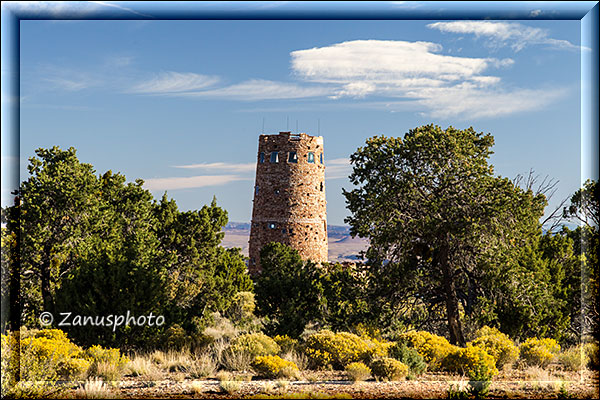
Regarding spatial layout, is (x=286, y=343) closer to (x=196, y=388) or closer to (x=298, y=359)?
(x=298, y=359)

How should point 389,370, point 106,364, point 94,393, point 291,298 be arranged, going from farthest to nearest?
point 291,298 < point 106,364 < point 389,370 < point 94,393

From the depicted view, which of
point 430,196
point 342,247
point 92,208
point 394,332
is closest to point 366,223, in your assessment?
point 430,196

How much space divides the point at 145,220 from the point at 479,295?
51.1 ft

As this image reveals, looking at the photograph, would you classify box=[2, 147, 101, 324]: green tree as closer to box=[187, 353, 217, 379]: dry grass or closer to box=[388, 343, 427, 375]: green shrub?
box=[187, 353, 217, 379]: dry grass

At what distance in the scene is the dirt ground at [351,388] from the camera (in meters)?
13.5

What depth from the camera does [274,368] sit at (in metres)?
15.4

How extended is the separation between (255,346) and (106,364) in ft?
13.9

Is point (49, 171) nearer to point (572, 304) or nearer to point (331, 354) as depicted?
point (331, 354)

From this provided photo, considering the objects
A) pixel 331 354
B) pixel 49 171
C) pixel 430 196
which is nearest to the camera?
pixel 331 354

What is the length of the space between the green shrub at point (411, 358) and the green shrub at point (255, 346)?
376 cm

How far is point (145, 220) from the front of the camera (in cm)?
2775

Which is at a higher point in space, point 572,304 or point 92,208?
point 92,208

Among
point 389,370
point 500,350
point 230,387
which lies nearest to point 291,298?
point 389,370

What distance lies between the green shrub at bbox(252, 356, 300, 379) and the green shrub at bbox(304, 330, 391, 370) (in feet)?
5.47
